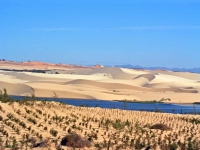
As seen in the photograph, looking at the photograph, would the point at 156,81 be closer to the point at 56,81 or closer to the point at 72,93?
the point at 56,81

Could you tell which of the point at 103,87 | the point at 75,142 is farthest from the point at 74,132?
the point at 103,87

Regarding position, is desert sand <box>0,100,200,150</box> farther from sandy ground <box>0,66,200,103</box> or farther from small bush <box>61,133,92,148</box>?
sandy ground <box>0,66,200,103</box>

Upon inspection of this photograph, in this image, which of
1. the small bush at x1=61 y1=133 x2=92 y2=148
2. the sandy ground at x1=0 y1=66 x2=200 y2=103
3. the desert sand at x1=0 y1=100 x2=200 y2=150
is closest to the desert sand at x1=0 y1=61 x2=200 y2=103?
the sandy ground at x1=0 y1=66 x2=200 y2=103

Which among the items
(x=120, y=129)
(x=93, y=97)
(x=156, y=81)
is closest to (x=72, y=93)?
(x=93, y=97)

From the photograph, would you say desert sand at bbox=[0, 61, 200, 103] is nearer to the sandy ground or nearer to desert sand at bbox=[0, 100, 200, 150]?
the sandy ground

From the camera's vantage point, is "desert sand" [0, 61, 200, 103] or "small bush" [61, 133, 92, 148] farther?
"desert sand" [0, 61, 200, 103]

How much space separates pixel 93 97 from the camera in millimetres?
51812

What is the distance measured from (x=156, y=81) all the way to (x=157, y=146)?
7285 cm

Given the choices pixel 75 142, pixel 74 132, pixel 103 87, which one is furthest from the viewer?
pixel 103 87

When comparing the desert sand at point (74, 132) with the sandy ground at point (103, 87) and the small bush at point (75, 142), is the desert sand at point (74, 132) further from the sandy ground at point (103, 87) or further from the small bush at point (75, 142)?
the sandy ground at point (103, 87)

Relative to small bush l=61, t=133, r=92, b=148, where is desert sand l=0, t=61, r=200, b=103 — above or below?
above

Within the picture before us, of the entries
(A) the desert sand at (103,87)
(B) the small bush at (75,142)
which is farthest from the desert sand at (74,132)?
(A) the desert sand at (103,87)

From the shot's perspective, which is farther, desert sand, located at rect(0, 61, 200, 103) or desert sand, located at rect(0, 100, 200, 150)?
desert sand, located at rect(0, 61, 200, 103)

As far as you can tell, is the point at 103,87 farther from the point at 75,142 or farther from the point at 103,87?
the point at 75,142
